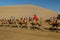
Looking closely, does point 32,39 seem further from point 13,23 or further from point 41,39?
point 13,23

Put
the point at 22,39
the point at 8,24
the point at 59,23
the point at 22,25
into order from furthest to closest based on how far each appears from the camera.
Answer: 1. the point at 8,24
2. the point at 22,25
3. the point at 59,23
4. the point at 22,39

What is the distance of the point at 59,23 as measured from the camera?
70.2 feet

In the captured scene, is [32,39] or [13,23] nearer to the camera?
[32,39]

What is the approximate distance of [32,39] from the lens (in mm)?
14312

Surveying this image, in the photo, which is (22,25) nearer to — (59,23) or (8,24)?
(8,24)

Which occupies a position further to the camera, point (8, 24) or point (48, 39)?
point (8, 24)

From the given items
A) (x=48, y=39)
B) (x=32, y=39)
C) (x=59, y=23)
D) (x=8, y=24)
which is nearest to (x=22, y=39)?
(x=32, y=39)

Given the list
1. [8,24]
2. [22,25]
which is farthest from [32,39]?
[8,24]

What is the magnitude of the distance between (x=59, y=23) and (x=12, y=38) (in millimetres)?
7951

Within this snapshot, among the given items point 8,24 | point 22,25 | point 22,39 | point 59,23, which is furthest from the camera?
point 8,24

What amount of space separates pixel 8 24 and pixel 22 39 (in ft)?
35.8

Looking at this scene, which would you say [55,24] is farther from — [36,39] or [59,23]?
[36,39]

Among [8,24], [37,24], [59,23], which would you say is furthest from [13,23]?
[59,23]

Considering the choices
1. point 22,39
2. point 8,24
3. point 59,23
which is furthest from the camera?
point 8,24
